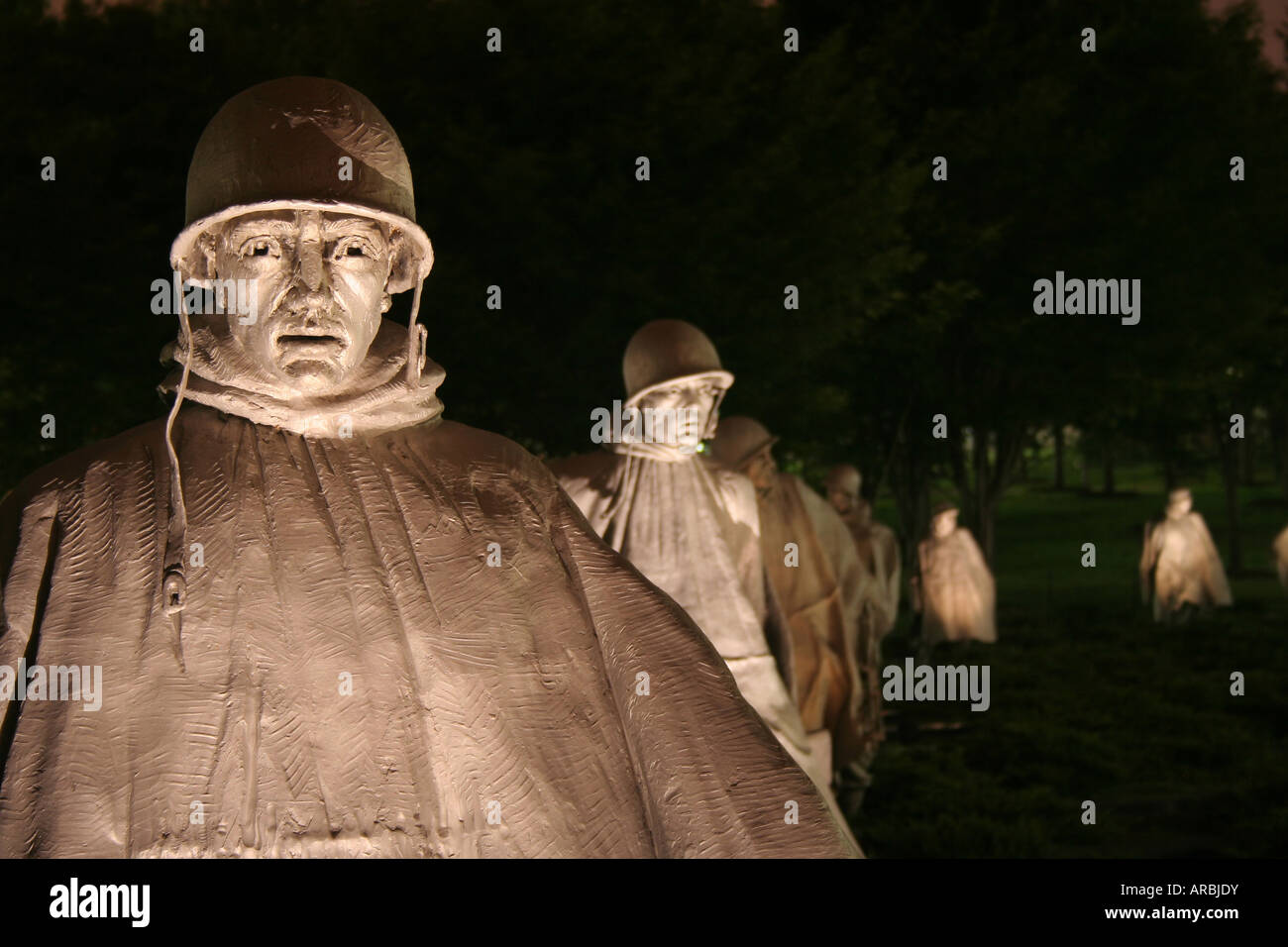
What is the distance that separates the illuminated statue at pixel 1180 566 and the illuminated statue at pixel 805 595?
65.2 feet

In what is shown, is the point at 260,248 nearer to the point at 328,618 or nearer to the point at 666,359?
the point at 328,618

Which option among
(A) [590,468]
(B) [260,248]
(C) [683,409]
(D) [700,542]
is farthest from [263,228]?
(A) [590,468]

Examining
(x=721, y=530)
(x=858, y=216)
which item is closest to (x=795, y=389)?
(x=858, y=216)

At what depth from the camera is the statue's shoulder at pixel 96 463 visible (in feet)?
12.0

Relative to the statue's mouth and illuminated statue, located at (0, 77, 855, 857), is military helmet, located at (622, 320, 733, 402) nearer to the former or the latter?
illuminated statue, located at (0, 77, 855, 857)

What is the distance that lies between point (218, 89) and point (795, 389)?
7839 millimetres

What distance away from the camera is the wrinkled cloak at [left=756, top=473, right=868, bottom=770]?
42.0ft

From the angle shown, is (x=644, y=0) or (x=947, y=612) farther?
(x=947, y=612)

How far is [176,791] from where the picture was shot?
335cm

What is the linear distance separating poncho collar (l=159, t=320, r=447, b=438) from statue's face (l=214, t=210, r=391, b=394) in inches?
1.4

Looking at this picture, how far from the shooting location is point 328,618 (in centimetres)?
363

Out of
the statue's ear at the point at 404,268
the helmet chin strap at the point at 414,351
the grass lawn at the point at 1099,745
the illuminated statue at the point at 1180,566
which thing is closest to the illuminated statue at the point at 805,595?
the grass lawn at the point at 1099,745

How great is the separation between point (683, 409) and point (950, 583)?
18.2m

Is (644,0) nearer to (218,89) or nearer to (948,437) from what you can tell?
(218,89)
